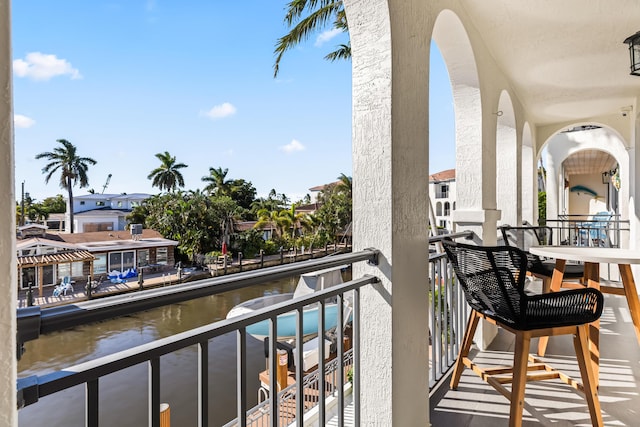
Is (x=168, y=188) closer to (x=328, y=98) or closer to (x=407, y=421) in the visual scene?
(x=328, y=98)

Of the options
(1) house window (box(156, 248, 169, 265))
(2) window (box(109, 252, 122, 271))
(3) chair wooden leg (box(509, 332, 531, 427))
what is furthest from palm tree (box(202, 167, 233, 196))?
(3) chair wooden leg (box(509, 332, 531, 427))

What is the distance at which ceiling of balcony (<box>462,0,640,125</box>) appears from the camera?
249 centimetres

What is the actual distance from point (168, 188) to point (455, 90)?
33381mm

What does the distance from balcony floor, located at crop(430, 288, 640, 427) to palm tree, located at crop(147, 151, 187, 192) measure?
3339 cm

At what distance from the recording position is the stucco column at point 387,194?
1400mm

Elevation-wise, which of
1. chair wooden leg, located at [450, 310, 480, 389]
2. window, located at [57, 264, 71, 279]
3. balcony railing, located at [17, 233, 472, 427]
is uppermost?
balcony railing, located at [17, 233, 472, 427]

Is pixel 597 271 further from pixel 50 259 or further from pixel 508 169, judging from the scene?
pixel 50 259

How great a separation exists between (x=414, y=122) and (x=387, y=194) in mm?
393

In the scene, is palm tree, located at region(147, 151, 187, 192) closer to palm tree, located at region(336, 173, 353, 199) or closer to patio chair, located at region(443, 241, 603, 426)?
palm tree, located at region(336, 173, 353, 199)

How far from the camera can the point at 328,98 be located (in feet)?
67.9

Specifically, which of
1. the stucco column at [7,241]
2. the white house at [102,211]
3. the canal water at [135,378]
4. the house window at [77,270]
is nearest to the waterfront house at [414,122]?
the stucco column at [7,241]

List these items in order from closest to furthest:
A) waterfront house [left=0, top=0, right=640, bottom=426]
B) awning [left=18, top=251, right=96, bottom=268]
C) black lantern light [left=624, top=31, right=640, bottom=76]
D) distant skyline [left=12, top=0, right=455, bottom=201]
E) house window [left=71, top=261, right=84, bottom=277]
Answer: waterfront house [left=0, top=0, right=640, bottom=426] < black lantern light [left=624, top=31, right=640, bottom=76] < awning [left=18, top=251, right=96, bottom=268] < house window [left=71, top=261, right=84, bottom=277] < distant skyline [left=12, top=0, right=455, bottom=201]

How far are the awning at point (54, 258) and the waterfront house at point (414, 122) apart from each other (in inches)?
380

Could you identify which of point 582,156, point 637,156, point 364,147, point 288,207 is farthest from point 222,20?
point 364,147
